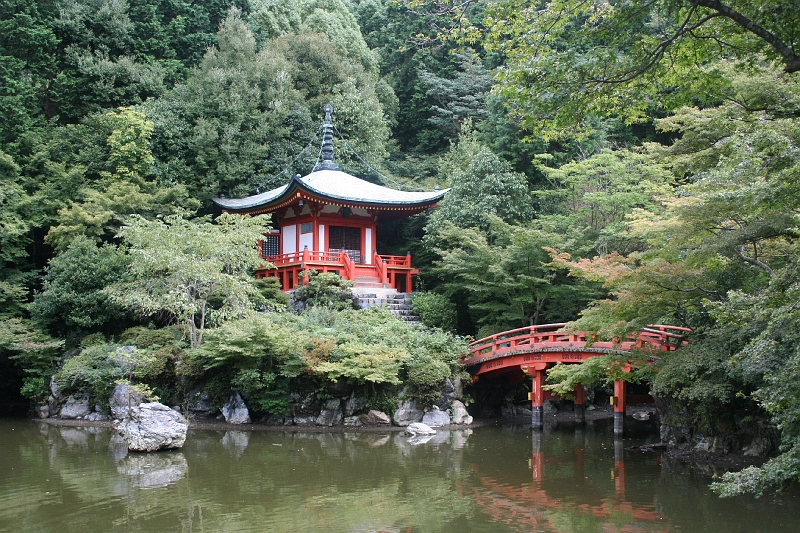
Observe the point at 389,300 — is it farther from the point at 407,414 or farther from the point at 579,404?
the point at 579,404

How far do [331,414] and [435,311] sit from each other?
4.80 m

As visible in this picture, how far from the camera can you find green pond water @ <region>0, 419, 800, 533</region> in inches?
336

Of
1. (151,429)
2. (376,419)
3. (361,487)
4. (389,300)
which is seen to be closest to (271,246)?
(389,300)

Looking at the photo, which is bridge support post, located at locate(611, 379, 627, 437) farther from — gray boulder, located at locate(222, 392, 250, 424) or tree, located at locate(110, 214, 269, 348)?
tree, located at locate(110, 214, 269, 348)

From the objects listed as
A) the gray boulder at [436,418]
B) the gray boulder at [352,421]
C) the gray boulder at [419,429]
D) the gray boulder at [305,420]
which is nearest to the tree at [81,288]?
the gray boulder at [305,420]

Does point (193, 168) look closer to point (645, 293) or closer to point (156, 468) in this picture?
point (156, 468)

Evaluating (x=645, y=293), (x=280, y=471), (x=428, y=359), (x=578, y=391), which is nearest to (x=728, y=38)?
(x=645, y=293)

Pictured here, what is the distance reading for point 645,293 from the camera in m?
11.7

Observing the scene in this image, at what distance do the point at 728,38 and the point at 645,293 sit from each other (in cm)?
641

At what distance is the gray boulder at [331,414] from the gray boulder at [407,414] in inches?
47.8

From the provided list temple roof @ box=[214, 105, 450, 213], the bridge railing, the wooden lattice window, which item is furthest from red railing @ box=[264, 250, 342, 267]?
the bridge railing

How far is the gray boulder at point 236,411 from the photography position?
15814mm

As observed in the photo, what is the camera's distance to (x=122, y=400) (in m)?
15.4

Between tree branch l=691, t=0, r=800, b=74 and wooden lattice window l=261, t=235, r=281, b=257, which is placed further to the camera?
wooden lattice window l=261, t=235, r=281, b=257
